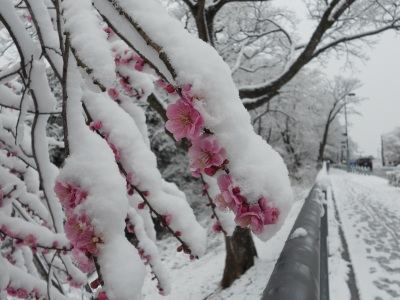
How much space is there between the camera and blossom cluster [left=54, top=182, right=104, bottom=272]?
0.75 m

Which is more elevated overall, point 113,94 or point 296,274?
point 113,94

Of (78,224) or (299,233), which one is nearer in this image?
(78,224)

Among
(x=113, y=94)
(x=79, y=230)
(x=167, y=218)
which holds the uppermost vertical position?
(x=113, y=94)

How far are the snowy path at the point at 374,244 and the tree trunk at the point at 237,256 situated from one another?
1.77m

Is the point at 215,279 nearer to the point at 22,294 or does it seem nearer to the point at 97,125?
the point at 22,294

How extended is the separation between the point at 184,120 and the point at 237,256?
19.0 feet

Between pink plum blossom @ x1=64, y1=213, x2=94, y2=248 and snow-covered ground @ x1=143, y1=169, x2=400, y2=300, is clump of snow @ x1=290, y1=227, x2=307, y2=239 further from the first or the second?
snow-covered ground @ x1=143, y1=169, x2=400, y2=300

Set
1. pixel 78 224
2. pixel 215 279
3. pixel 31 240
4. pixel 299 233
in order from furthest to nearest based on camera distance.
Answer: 1. pixel 215 279
2. pixel 31 240
3. pixel 299 233
4. pixel 78 224

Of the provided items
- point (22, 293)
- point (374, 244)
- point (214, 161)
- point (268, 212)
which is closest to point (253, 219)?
point (268, 212)

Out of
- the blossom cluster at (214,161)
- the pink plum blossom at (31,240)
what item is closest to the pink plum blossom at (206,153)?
the blossom cluster at (214,161)

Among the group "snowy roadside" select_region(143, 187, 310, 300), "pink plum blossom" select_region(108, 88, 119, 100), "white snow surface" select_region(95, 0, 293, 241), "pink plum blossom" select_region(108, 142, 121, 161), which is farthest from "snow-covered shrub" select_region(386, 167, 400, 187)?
"white snow surface" select_region(95, 0, 293, 241)

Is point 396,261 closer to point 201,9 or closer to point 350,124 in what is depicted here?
A: point 201,9

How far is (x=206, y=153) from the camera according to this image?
0.70 meters

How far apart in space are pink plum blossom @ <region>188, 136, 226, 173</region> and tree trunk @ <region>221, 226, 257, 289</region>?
18.2 ft
